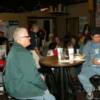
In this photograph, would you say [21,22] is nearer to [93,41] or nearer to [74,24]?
[74,24]

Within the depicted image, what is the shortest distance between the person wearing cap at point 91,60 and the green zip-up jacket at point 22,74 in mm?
1743

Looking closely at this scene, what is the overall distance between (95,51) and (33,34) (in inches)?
89.8

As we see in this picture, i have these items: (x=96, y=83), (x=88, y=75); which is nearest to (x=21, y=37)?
(x=88, y=75)

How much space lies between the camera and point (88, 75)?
5.50 m

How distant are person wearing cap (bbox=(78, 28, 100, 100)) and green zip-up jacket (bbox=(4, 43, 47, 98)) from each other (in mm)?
1743

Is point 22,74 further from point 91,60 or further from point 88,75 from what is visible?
point 88,75

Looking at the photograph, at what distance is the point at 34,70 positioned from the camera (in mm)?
3598

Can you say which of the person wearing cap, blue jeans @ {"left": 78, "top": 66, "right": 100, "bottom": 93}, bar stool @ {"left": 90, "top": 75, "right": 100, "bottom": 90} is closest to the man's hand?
the person wearing cap

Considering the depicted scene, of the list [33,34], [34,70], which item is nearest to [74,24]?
[33,34]

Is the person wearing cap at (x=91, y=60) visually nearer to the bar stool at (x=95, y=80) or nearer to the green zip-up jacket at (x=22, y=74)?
the bar stool at (x=95, y=80)

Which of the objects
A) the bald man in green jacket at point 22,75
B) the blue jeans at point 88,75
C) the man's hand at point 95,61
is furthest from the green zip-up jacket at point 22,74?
the blue jeans at point 88,75

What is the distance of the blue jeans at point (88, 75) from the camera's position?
5411mm

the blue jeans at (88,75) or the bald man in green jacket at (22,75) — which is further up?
the bald man in green jacket at (22,75)

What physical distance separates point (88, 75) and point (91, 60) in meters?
0.30
